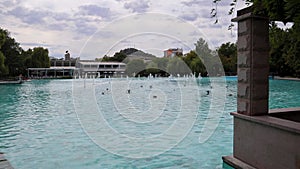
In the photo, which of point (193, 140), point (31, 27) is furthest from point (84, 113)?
point (31, 27)

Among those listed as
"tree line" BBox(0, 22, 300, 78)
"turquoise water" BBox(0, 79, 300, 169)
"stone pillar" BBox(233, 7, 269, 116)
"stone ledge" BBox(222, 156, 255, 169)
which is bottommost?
"turquoise water" BBox(0, 79, 300, 169)

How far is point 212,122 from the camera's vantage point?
352 inches

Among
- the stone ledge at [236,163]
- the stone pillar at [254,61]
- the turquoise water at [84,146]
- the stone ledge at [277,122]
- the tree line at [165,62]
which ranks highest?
the tree line at [165,62]

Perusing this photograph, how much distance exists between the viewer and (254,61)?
358cm

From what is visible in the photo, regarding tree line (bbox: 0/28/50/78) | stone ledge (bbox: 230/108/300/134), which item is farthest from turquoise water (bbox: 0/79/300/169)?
tree line (bbox: 0/28/50/78)

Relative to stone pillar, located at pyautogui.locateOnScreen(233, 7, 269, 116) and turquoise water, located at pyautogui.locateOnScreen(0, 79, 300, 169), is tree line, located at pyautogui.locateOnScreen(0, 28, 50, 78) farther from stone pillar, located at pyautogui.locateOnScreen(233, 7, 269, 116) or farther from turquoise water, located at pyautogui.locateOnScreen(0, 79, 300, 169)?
stone pillar, located at pyautogui.locateOnScreen(233, 7, 269, 116)

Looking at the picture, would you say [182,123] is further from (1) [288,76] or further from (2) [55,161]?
(1) [288,76]

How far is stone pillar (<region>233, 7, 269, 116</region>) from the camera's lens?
11.7 ft

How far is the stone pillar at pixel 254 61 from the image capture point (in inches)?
140

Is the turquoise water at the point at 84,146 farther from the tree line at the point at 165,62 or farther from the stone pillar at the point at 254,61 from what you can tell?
the tree line at the point at 165,62

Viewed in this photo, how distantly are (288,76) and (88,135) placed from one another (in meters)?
38.5

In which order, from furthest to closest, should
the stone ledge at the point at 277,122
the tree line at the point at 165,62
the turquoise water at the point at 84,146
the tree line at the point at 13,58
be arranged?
the tree line at the point at 13,58 < the tree line at the point at 165,62 < the turquoise water at the point at 84,146 < the stone ledge at the point at 277,122

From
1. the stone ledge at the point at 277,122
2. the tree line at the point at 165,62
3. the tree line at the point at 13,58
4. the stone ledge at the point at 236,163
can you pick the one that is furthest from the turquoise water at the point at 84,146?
the tree line at the point at 13,58

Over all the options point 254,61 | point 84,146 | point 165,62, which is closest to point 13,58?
point 165,62
